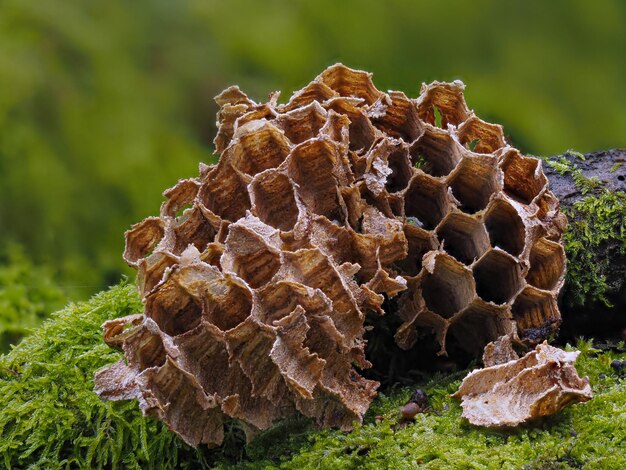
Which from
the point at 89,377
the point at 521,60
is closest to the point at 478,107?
the point at 521,60

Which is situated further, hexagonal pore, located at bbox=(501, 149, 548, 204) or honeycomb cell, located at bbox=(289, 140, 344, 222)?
hexagonal pore, located at bbox=(501, 149, 548, 204)

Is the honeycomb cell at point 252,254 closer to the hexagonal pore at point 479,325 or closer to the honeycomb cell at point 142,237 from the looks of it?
the honeycomb cell at point 142,237

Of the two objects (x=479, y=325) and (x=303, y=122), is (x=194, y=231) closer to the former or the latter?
(x=303, y=122)

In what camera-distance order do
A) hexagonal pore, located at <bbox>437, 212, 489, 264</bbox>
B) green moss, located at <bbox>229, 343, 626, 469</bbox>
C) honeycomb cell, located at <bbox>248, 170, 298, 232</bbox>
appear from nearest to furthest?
green moss, located at <bbox>229, 343, 626, 469</bbox> < honeycomb cell, located at <bbox>248, 170, 298, 232</bbox> < hexagonal pore, located at <bbox>437, 212, 489, 264</bbox>

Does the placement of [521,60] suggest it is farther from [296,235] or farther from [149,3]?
[296,235]

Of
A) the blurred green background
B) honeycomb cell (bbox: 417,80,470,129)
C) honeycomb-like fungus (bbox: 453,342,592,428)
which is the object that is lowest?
honeycomb-like fungus (bbox: 453,342,592,428)

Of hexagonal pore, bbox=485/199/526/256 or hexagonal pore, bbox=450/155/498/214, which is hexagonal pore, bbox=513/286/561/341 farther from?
A: hexagonal pore, bbox=450/155/498/214

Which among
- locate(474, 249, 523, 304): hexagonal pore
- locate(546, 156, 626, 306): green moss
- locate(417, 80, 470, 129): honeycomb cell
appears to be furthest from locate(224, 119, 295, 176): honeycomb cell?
locate(546, 156, 626, 306): green moss

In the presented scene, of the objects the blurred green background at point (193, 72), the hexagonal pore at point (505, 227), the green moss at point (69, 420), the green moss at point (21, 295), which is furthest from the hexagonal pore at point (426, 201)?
the green moss at point (21, 295)
